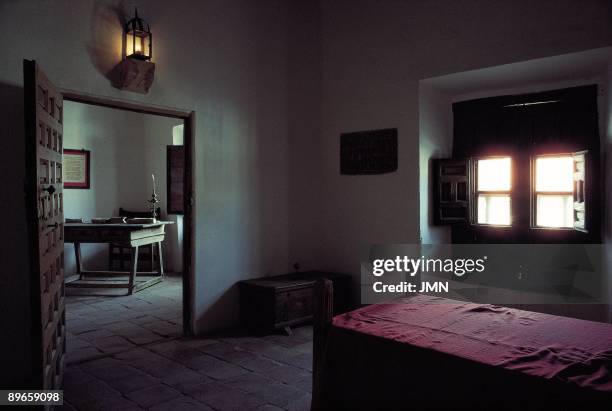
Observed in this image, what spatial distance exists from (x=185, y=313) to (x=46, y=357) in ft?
6.12

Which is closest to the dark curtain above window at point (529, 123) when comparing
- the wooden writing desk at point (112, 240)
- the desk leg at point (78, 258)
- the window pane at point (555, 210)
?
the window pane at point (555, 210)

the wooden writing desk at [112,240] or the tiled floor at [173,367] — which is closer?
the tiled floor at [173,367]

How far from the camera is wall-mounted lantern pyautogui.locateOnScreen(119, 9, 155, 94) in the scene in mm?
3982

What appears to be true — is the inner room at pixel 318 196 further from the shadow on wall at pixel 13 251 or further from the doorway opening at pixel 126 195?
the doorway opening at pixel 126 195

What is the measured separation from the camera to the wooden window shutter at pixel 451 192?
201 inches

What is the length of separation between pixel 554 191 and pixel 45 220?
4.44 metres

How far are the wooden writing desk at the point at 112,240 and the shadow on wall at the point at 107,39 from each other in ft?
9.27

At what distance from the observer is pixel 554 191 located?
476cm

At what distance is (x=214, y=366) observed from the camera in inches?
151

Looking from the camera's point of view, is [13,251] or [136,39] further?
[136,39]

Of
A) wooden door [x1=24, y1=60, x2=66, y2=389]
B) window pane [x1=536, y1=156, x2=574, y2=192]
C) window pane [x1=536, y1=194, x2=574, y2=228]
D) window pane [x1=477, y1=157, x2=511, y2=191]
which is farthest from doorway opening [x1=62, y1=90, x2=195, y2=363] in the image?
window pane [x1=536, y1=156, x2=574, y2=192]

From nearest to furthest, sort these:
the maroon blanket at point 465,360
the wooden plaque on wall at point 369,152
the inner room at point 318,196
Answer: the maroon blanket at point 465,360, the inner room at point 318,196, the wooden plaque on wall at point 369,152

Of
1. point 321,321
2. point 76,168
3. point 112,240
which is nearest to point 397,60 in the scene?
point 321,321

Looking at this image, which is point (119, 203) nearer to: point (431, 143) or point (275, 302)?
point (275, 302)
